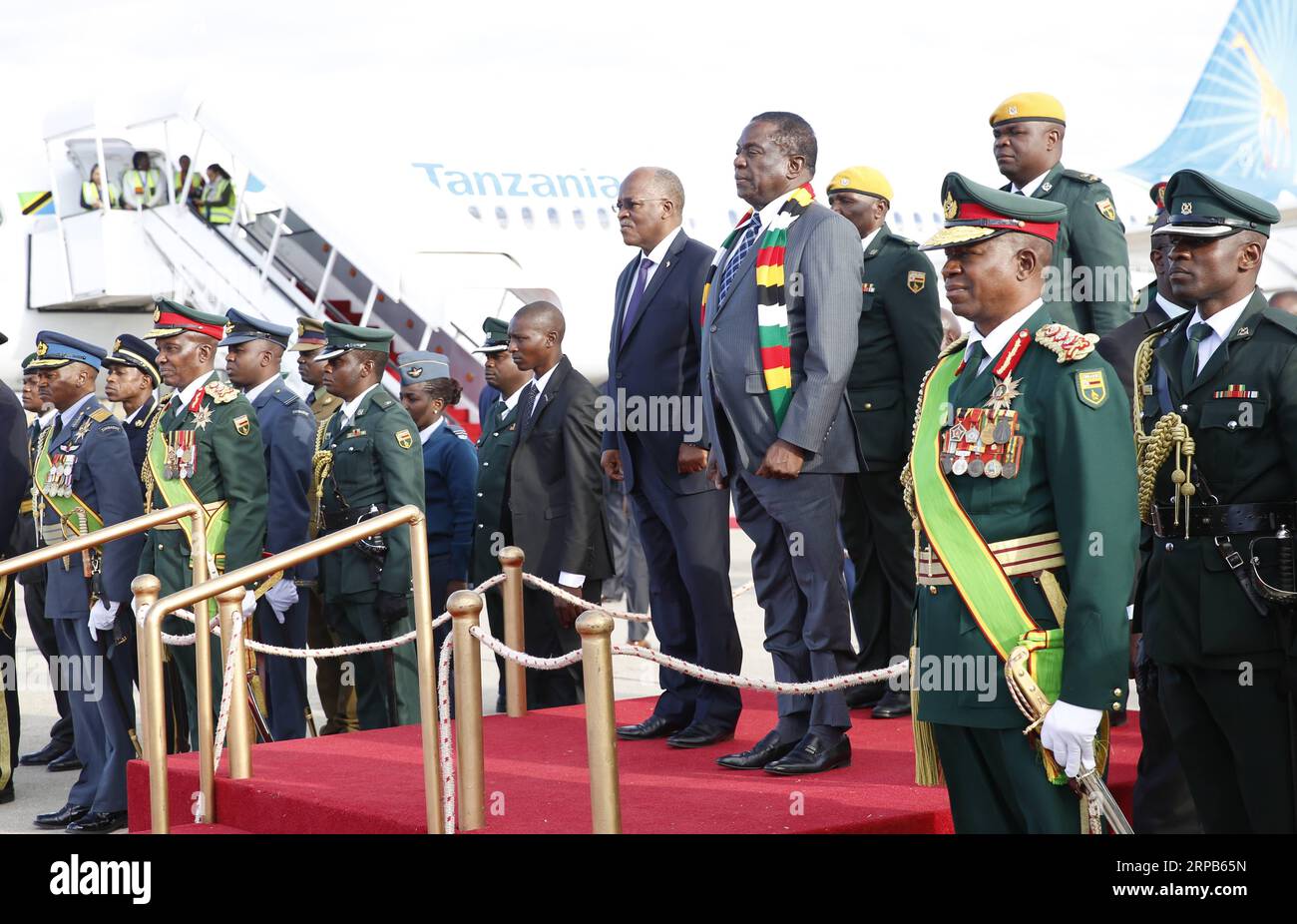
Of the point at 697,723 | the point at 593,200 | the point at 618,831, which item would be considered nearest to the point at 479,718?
the point at 618,831

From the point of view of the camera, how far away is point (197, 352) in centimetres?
684

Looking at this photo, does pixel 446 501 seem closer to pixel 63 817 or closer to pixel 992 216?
pixel 63 817

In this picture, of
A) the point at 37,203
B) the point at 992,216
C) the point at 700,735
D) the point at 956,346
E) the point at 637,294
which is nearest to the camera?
the point at 992,216

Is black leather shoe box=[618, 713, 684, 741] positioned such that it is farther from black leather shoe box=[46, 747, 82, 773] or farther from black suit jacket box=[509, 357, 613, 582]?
black leather shoe box=[46, 747, 82, 773]

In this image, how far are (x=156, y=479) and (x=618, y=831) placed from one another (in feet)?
11.6

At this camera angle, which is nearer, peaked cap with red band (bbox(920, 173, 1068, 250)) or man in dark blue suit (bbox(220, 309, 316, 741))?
peaked cap with red band (bbox(920, 173, 1068, 250))

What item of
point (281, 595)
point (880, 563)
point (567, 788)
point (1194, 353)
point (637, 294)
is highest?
point (637, 294)

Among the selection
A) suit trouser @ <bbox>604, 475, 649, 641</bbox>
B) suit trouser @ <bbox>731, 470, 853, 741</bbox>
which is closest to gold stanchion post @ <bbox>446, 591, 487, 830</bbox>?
suit trouser @ <bbox>731, 470, 853, 741</bbox>

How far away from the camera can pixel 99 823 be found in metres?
6.31

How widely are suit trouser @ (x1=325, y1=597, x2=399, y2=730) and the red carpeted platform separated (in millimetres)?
857

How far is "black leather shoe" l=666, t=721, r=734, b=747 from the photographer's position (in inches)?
211

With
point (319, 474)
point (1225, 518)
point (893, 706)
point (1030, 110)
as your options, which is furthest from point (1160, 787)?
point (319, 474)

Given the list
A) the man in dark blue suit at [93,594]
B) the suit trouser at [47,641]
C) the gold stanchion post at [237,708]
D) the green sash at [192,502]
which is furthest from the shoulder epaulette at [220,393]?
the suit trouser at [47,641]

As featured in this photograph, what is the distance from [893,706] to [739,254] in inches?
74.4
